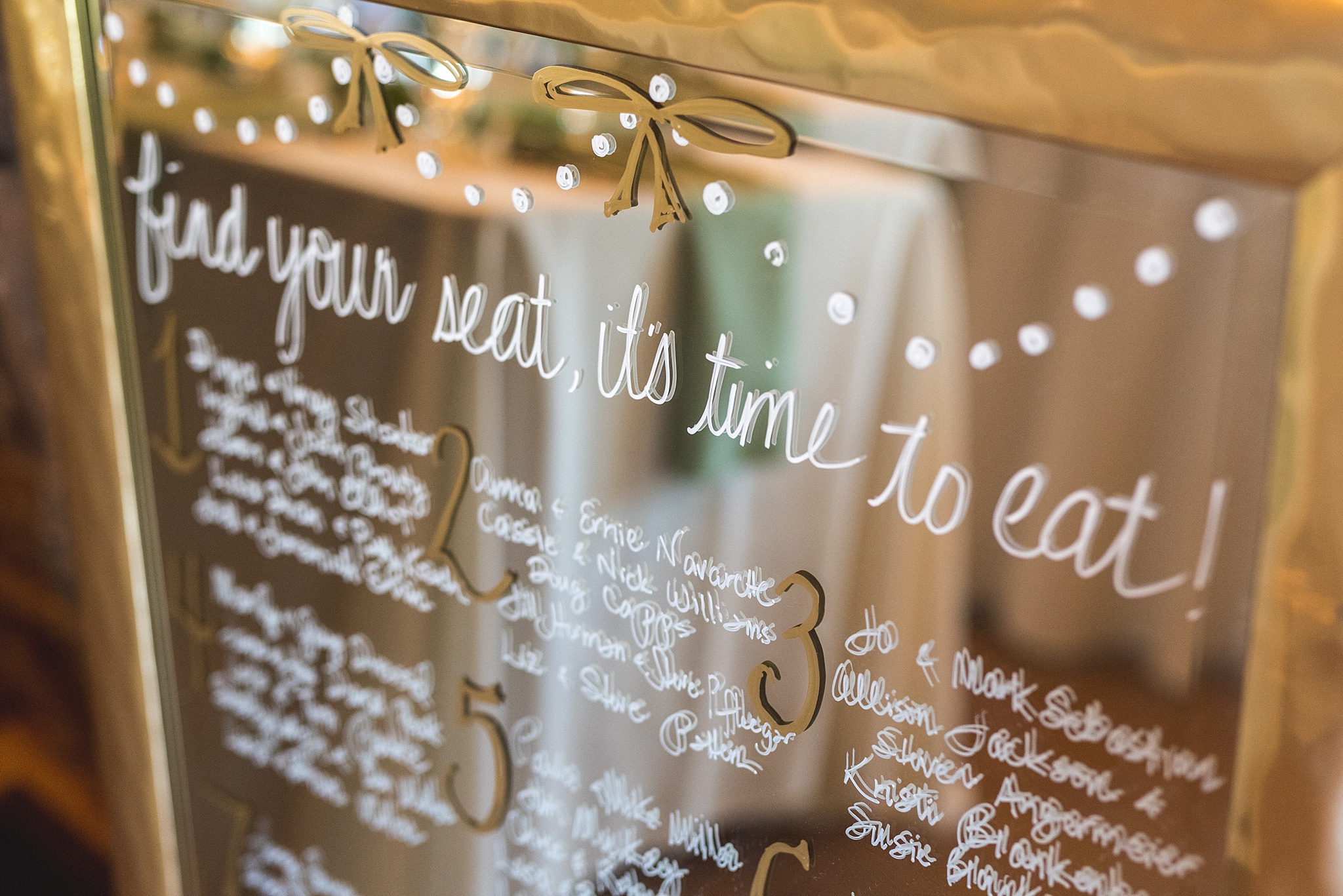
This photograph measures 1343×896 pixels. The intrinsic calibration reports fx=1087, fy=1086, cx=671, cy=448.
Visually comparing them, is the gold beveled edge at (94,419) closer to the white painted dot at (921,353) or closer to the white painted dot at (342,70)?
the white painted dot at (342,70)

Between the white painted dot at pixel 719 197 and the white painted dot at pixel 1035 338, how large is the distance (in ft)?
0.53

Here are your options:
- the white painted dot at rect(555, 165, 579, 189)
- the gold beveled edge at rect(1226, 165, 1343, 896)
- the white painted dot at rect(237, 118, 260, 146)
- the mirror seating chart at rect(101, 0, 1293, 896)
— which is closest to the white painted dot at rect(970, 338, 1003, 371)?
the mirror seating chart at rect(101, 0, 1293, 896)

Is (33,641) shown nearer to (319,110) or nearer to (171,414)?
(171,414)

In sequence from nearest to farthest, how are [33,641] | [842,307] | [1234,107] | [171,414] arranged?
[1234,107]
[842,307]
[171,414]
[33,641]

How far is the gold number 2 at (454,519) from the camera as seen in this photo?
71cm

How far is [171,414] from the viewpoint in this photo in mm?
867

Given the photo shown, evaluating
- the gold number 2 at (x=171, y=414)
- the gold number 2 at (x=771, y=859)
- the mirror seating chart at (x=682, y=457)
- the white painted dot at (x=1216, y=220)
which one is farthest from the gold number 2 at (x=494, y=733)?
the white painted dot at (x=1216, y=220)

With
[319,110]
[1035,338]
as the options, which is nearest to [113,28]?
[319,110]

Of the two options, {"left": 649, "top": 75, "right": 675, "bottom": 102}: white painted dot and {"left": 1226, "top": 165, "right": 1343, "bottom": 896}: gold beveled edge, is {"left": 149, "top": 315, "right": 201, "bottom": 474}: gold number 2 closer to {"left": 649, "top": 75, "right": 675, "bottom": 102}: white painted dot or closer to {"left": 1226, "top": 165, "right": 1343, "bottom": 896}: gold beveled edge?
{"left": 649, "top": 75, "right": 675, "bottom": 102}: white painted dot

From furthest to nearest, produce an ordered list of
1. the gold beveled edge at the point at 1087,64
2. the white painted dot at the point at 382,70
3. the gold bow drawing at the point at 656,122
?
the white painted dot at the point at 382,70 → the gold bow drawing at the point at 656,122 → the gold beveled edge at the point at 1087,64

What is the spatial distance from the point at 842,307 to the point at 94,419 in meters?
0.67

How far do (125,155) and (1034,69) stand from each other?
653 millimetres

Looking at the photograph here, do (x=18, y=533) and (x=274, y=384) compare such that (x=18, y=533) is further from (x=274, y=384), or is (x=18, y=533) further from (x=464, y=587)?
(x=464, y=587)

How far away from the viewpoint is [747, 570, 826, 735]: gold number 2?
1.98ft
